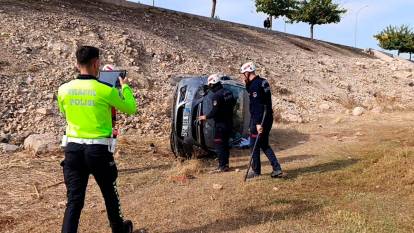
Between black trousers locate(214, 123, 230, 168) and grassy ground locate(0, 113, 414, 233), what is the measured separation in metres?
0.30

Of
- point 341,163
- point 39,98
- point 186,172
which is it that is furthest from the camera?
point 39,98

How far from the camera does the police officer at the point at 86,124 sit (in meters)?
4.54

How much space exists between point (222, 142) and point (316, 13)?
1289 inches

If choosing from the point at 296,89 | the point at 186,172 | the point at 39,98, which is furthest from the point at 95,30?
the point at 186,172

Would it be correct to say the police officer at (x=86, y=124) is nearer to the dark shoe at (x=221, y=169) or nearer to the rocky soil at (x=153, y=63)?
the dark shoe at (x=221, y=169)

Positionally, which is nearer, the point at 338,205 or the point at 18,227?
the point at 18,227

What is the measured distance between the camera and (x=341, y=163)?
9.16 metres

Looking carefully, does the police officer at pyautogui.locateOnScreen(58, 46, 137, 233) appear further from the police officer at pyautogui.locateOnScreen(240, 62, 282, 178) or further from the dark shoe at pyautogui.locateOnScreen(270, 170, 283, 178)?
the dark shoe at pyautogui.locateOnScreen(270, 170, 283, 178)

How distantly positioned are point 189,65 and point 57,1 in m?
5.68

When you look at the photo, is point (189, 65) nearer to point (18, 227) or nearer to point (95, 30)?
point (95, 30)

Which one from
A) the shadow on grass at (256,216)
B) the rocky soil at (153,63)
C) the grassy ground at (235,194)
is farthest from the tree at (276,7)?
the shadow on grass at (256,216)

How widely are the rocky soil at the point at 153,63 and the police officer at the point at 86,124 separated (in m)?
6.20

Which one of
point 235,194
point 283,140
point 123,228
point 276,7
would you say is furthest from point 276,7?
point 123,228

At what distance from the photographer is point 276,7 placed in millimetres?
38406
